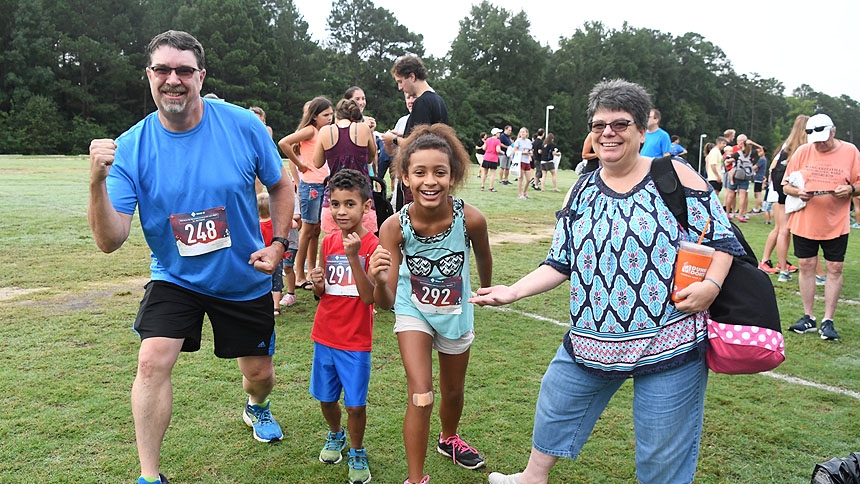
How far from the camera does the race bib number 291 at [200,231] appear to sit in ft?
11.0

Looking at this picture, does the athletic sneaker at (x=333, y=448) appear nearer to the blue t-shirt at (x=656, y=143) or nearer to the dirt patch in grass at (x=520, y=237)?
the dirt patch in grass at (x=520, y=237)

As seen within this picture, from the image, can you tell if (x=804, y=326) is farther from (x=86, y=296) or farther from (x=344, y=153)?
(x=86, y=296)

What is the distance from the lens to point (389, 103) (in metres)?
69.0

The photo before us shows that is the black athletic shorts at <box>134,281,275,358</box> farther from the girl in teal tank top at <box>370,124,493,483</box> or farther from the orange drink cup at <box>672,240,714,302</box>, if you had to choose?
the orange drink cup at <box>672,240,714,302</box>

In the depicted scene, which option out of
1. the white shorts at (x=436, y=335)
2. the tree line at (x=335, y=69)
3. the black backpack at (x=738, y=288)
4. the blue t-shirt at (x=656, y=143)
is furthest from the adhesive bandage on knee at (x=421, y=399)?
the tree line at (x=335, y=69)

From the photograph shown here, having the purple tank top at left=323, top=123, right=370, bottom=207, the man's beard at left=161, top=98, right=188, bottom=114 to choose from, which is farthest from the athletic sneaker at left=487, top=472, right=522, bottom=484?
the purple tank top at left=323, top=123, right=370, bottom=207

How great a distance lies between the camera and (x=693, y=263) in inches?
102

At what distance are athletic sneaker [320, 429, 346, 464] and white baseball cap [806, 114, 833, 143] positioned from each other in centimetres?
532

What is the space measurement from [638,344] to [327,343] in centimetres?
170

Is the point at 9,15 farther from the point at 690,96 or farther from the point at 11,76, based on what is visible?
the point at 690,96

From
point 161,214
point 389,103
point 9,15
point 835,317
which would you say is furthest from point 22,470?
point 389,103

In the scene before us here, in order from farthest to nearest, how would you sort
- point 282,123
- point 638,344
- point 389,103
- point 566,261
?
point 389,103
point 282,123
point 566,261
point 638,344

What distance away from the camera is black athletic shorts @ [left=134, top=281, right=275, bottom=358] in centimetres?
331

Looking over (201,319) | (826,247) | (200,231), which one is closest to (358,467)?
(201,319)
